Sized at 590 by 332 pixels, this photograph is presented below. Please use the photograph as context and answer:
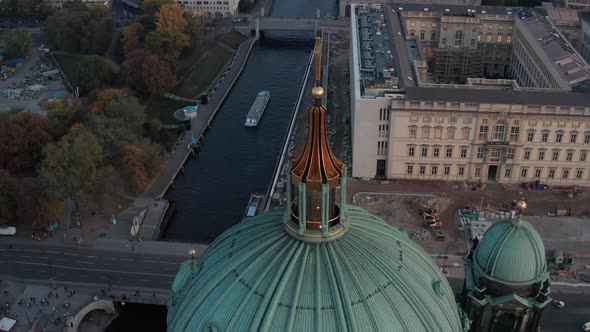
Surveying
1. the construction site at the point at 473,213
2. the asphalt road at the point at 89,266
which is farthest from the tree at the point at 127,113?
the construction site at the point at 473,213

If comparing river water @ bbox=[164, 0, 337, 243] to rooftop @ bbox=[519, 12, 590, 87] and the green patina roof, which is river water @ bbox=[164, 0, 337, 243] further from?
the green patina roof

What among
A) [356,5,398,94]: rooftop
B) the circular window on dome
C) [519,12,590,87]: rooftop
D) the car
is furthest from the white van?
[519,12,590,87]: rooftop

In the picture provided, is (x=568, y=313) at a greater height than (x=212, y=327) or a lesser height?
lesser

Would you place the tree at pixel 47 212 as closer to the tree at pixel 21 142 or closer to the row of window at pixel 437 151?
the tree at pixel 21 142

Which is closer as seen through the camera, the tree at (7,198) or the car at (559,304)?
the car at (559,304)

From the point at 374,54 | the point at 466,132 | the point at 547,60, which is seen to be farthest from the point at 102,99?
the point at 547,60

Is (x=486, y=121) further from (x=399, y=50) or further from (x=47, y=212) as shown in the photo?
(x=47, y=212)

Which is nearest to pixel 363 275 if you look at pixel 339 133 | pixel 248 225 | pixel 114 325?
pixel 248 225
